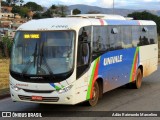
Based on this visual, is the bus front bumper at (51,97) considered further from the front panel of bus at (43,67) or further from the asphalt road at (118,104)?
the asphalt road at (118,104)

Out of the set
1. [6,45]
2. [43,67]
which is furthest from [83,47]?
[6,45]

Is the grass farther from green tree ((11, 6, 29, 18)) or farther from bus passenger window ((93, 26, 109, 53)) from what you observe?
green tree ((11, 6, 29, 18))

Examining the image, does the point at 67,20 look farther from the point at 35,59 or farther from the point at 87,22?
the point at 35,59

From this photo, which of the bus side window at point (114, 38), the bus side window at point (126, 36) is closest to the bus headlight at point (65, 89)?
the bus side window at point (114, 38)

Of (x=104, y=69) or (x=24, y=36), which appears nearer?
(x=24, y=36)

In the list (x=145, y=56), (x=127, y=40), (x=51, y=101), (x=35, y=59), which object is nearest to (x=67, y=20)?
(x=35, y=59)

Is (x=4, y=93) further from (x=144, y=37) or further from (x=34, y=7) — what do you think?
(x=34, y=7)

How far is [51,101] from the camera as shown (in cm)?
999

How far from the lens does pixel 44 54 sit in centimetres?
1020

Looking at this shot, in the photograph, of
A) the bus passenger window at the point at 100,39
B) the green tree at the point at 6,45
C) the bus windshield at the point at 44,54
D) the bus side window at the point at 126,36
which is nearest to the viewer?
the bus windshield at the point at 44,54

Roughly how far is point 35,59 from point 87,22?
1.92 metres

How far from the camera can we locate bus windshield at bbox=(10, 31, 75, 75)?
10086 mm

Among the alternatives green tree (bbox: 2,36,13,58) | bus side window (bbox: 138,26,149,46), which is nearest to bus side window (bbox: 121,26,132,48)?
bus side window (bbox: 138,26,149,46)

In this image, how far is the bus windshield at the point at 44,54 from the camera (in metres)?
10.1
